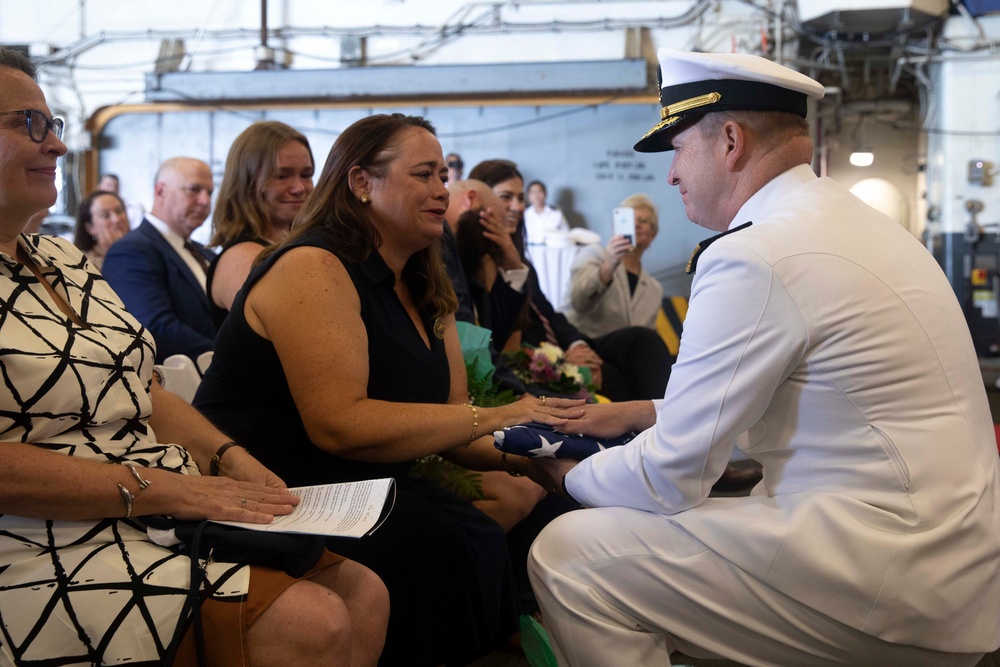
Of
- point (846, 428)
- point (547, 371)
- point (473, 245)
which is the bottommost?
point (547, 371)

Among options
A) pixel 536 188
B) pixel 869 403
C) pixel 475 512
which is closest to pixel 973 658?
pixel 869 403

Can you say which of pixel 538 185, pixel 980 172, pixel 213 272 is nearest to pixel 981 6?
pixel 980 172

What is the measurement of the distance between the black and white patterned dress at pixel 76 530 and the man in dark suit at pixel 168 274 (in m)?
1.99

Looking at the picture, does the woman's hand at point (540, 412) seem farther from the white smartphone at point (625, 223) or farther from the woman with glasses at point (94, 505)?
the white smartphone at point (625, 223)

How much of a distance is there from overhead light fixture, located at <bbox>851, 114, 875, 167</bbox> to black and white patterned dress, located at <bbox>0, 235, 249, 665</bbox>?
11053mm

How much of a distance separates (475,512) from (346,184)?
0.89 metres

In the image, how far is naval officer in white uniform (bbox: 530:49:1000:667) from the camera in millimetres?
1589

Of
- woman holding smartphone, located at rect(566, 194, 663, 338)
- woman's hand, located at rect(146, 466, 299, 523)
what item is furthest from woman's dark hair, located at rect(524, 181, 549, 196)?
woman's hand, located at rect(146, 466, 299, 523)

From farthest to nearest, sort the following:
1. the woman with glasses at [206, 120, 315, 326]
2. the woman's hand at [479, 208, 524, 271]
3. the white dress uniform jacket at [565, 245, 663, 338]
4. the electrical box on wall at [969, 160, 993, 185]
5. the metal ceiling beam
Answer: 1. the electrical box on wall at [969, 160, 993, 185]
2. the metal ceiling beam
3. the white dress uniform jacket at [565, 245, 663, 338]
4. the woman's hand at [479, 208, 524, 271]
5. the woman with glasses at [206, 120, 315, 326]

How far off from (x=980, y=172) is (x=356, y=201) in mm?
10404

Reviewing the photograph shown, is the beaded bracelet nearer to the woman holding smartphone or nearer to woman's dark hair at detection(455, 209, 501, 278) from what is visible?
woman's dark hair at detection(455, 209, 501, 278)

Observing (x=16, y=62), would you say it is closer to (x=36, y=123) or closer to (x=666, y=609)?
(x=36, y=123)

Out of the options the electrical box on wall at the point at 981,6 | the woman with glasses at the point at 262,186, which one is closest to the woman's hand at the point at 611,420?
the woman with glasses at the point at 262,186

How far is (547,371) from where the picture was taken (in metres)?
3.61
